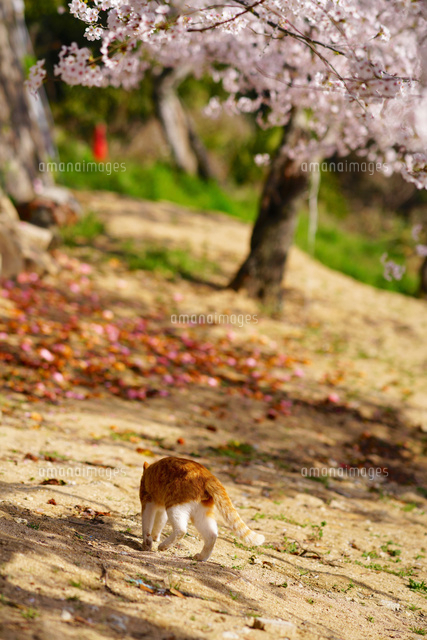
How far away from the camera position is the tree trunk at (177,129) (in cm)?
1681

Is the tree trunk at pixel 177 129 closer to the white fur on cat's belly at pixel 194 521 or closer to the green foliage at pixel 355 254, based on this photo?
the green foliage at pixel 355 254

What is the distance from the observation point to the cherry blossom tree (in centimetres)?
410

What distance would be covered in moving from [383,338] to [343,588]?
7226 mm

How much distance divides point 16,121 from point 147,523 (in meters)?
9.88

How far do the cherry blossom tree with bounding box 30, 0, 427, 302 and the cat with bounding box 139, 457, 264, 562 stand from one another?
8.60 ft

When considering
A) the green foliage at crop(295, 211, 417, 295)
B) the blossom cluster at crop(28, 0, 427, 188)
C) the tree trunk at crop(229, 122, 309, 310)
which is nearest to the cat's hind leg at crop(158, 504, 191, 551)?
the blossom cluster at crop(28, 0, 427, 188)

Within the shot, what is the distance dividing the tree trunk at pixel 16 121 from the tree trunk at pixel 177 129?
15.6ft

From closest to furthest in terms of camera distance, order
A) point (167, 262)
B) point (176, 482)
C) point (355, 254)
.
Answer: point (176, 482)
point (167, 262)
point (355, 254)

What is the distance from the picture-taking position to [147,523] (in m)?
3.75

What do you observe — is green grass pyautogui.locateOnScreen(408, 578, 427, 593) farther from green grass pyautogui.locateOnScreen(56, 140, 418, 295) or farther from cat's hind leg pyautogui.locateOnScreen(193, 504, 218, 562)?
green grass pyautogui.locateOnScreen(56, 140, 418, 295)

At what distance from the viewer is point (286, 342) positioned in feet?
31.5

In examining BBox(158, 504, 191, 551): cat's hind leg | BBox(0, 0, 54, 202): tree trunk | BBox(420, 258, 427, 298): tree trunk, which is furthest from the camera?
BBox(420, 258, 427, 298): tree trunk

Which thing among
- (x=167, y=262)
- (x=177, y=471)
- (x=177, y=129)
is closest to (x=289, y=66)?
(x=167, y=262)

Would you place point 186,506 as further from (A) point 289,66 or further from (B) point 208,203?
(B) point 208,203
